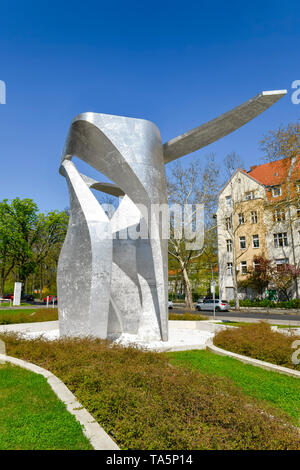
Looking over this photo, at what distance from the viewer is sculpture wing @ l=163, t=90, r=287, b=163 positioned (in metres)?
9.44

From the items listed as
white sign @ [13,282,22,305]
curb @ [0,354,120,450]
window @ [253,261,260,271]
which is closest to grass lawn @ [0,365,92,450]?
curb @ [0,354,120,450]

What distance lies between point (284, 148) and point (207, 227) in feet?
35.3

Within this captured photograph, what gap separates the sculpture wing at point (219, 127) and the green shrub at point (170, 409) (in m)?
7.72

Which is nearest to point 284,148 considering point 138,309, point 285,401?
point 138,309

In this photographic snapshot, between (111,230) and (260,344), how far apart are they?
594cm

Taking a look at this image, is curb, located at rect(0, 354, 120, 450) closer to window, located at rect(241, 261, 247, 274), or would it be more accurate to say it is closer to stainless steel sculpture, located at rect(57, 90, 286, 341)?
stainless steel sculpture, located at rect(57, 90, 286, 341)

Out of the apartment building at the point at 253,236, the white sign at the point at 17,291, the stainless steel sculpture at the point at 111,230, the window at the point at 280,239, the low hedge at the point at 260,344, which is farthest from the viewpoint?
the window at the point at 280,239

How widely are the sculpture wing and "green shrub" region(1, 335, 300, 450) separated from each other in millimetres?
7721

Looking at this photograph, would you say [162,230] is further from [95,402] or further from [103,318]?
[95,402]

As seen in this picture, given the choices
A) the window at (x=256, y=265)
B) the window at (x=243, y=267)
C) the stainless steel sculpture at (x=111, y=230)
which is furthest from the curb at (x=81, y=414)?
the window at (x=243, y=267)

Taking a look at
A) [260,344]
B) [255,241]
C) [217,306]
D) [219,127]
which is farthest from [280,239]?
[260,344]

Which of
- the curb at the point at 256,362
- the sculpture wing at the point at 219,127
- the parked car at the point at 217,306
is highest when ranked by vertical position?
the sculpture wing at the point at 219,127

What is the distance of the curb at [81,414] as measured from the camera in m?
3.52

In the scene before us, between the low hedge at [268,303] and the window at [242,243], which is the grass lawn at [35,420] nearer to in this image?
the low hedge at [268,303]
